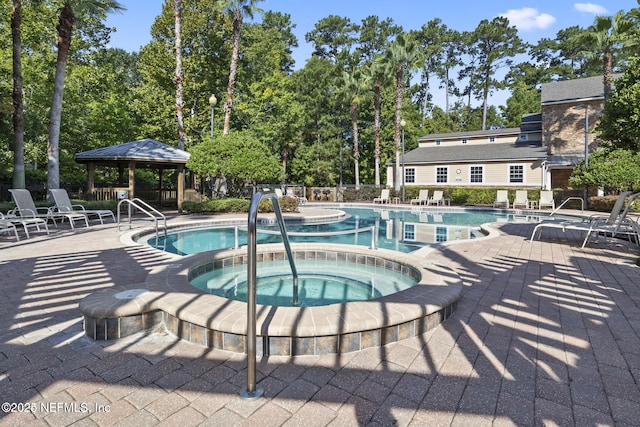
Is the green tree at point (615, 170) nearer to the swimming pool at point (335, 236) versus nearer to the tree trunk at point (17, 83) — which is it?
the swimming pool at point (335, 236)

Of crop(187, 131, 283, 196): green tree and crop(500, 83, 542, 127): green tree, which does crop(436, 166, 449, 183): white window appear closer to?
crop(187, 131, 283, 196): green tree

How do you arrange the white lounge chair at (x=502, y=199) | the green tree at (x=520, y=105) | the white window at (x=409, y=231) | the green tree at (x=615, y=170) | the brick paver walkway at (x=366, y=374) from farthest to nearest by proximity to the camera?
the green tree at (x=520, y=105)
the white lounge chair at (x=502, y=199)
the green tree at (x=615, y=170)
the white window at (x=409, y=231)
the brick paver walkway at (x=366, y=374)

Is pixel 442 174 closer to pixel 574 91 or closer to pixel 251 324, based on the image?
pixel 574 91

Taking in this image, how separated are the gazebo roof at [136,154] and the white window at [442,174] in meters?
18.3

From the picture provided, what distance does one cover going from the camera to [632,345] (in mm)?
2730

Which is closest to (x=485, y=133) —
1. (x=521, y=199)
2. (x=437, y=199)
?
Answer: (x=521, y=199)

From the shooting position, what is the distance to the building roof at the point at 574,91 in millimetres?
22453

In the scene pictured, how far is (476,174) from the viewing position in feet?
80.5

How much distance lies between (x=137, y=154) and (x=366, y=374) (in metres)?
14.3

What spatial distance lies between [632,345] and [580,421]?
1.41 m

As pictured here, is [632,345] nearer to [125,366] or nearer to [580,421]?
[580,421]

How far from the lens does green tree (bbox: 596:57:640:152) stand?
12109mm

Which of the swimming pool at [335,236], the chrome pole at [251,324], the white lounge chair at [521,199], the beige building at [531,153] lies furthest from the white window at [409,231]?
the beige building at [531,153]

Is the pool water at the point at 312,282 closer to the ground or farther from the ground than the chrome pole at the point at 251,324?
closer to the ground
